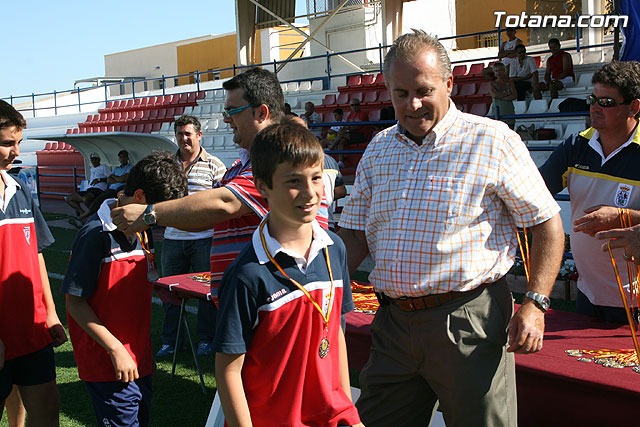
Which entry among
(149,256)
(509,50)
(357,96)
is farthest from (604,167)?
(357,96)

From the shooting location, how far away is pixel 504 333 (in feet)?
8.12

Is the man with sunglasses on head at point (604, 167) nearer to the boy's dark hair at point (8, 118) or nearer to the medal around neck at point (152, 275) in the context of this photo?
the medal around neck at point (152, 275)

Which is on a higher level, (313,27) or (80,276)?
(313,27)

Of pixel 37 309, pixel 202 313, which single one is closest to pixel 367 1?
pixel 202 313

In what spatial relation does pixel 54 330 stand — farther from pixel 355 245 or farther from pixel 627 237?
pixel 627 237

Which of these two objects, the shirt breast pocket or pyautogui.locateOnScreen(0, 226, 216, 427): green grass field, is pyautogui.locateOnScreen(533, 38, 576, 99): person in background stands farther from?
the shirt breast pocket

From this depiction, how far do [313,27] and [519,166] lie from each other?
19794 millimetres

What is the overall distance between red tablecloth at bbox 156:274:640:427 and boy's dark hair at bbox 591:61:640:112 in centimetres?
107

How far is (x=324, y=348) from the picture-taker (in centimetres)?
210

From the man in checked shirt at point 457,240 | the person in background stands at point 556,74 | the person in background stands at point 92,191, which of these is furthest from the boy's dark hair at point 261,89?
the person in background stands at point 92,191

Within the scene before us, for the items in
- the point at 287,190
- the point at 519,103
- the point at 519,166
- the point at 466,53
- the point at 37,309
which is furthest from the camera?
the point at 466,53

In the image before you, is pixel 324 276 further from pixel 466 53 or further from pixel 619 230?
pixel 466 53

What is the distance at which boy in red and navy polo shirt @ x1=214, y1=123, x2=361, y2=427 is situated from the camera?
1.96 metres

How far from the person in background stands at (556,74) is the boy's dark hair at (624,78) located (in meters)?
9.13
